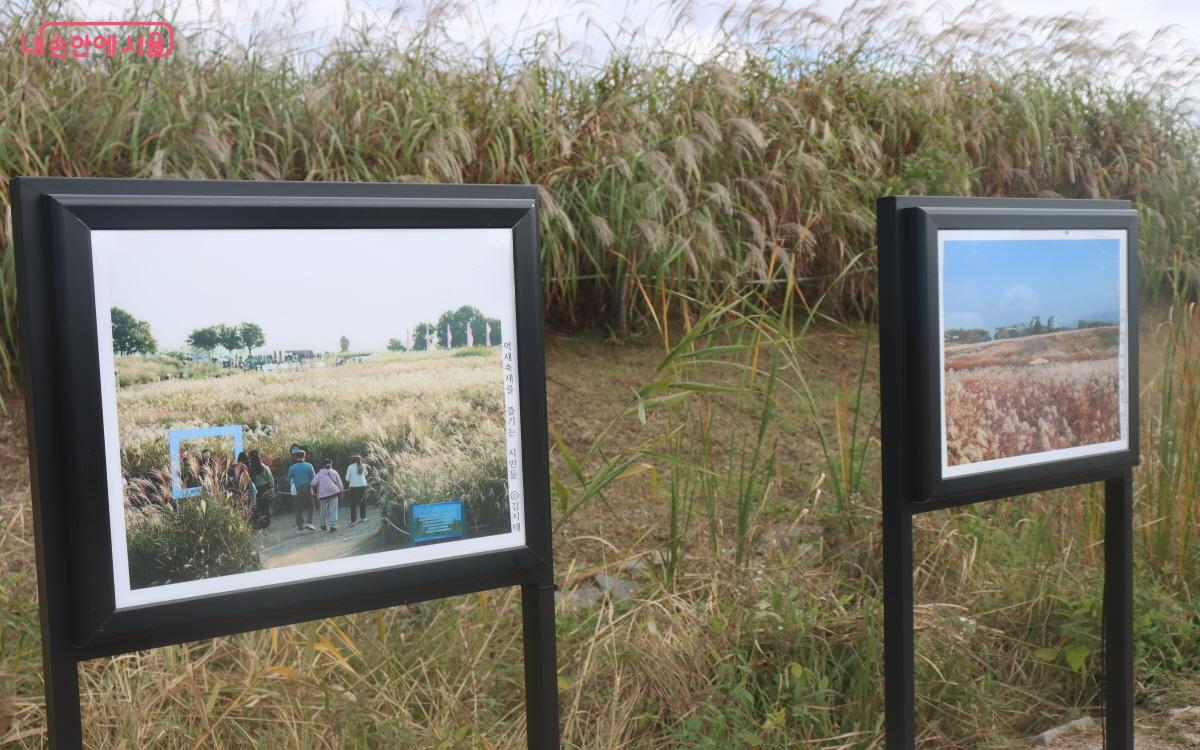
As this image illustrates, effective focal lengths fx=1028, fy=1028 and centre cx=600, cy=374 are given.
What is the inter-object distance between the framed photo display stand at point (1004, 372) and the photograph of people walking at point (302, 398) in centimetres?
92

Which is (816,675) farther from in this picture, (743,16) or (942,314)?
(743,16)

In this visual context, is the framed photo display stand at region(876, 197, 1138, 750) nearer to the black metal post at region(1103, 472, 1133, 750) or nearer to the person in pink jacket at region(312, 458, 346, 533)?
the black metal post at region(1103, 472, 1133, 750)

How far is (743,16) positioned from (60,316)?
5.18 m

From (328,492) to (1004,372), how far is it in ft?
5.17

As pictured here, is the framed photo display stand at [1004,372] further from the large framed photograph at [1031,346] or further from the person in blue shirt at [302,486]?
the person in blue shirt at [302,486]

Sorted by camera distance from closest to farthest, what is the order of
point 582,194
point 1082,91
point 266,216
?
point 266,216 → point 582,194 → point 1082,91

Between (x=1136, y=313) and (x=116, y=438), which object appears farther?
(x=1136, y=313)

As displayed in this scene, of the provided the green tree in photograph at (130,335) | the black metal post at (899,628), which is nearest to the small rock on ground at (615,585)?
the black metal post at (899,628)

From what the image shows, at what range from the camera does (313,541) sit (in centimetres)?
161

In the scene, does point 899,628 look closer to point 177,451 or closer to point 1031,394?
point 1031,394

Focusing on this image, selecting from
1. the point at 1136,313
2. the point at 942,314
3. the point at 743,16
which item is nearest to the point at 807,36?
the point at 743,16

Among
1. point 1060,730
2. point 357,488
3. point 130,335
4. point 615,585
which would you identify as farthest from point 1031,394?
point 130,335

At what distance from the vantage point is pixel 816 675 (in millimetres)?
2691

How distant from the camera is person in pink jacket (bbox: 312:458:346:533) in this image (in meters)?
1.60
